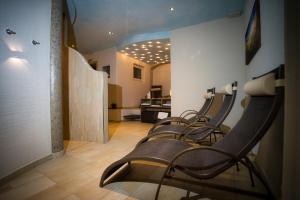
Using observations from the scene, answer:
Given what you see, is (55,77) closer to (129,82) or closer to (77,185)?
(77,185)

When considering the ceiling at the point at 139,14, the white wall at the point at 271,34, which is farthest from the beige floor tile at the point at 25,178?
the ceiling at the point at 139,14

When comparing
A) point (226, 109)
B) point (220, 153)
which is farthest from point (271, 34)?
point (220, 153)

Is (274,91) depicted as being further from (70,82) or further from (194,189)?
(70,82)

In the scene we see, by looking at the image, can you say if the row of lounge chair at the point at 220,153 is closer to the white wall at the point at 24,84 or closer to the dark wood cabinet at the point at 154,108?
the white wall at the point at 24,84

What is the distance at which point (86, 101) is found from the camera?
11.4 ft

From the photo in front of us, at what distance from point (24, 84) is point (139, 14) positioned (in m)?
3.51

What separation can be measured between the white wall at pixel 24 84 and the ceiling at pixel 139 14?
6.51ft

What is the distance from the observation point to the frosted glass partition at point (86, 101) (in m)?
3.36

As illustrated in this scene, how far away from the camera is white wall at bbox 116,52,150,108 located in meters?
7.54

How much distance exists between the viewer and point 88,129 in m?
3.50

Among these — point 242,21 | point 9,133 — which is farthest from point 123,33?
point 9,133

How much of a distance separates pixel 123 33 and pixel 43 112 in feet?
14.2

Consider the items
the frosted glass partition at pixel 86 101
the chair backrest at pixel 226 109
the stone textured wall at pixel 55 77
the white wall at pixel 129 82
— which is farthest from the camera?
the white wall at pixel 129 82

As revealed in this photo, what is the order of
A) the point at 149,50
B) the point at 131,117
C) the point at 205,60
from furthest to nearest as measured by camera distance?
the point at 131,117 → the point at 149,50 → the point at 205,60
